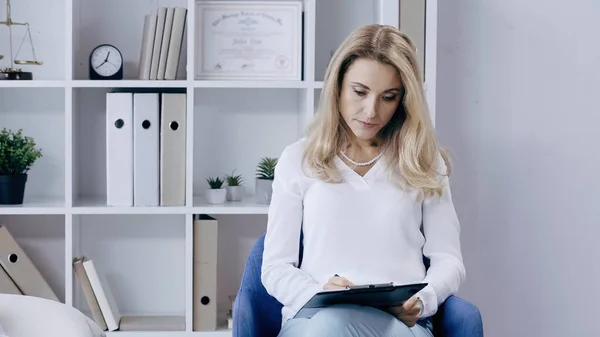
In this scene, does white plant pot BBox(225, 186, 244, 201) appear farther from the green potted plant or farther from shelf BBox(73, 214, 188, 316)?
the green potted plant

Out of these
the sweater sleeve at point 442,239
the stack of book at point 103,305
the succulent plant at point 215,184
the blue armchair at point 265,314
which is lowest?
the stack of book at point 103,305

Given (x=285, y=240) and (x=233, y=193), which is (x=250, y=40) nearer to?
(x=233, y=193)

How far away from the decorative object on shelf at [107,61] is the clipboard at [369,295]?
116 cm

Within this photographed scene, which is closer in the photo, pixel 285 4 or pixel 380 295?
pixel 380 295

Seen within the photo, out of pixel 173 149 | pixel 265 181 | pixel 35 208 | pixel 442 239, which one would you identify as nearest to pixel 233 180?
pixel 265 181

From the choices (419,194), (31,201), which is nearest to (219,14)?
(31,201)

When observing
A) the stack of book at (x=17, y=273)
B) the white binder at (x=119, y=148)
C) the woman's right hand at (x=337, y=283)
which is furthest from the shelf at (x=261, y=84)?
the woman's right hand at (x=337, y=283)

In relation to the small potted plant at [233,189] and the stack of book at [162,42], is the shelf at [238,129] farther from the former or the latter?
the stack of book at [162,42]

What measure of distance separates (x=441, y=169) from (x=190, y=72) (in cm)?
87

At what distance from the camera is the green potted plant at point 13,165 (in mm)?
2451

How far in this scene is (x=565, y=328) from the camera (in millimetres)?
2717

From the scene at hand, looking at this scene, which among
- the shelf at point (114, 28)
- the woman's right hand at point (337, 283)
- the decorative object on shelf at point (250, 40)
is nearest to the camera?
the woman's right hand at point (337, 283)

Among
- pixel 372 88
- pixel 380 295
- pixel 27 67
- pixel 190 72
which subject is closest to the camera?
pixel 380 295

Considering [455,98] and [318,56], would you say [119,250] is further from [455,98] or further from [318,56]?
[455,98]
